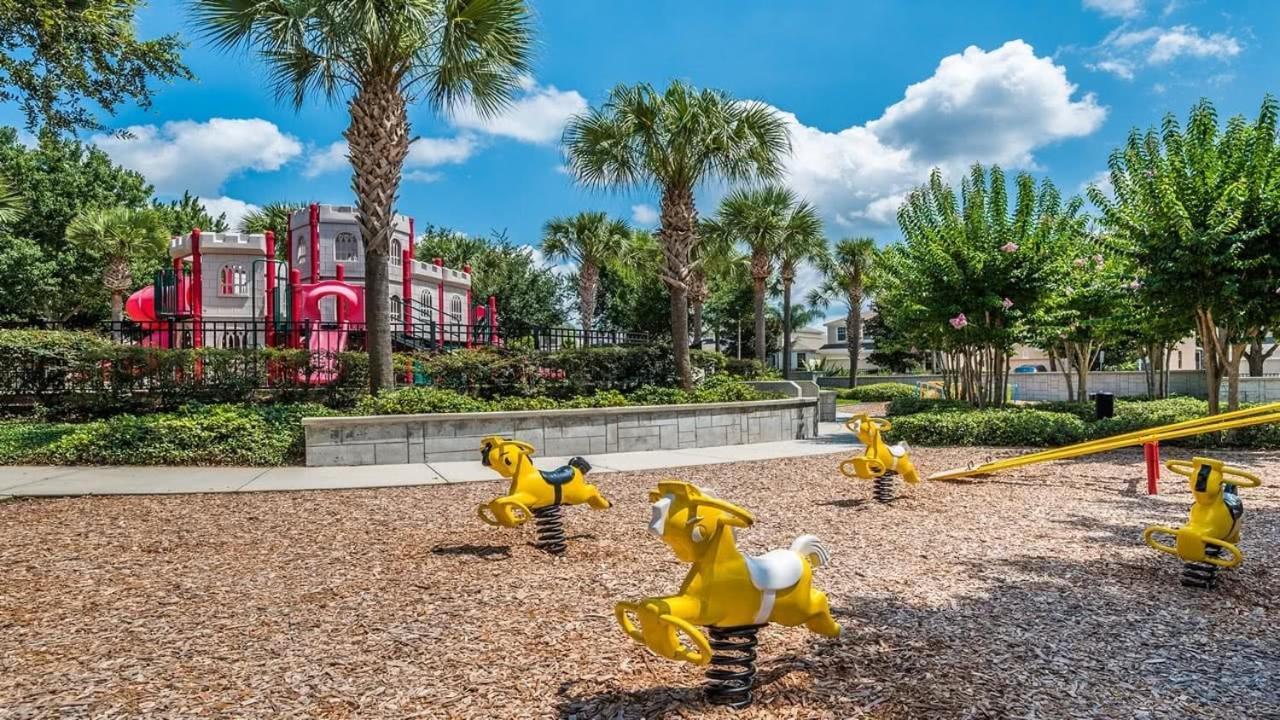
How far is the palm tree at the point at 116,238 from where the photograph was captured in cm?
2536

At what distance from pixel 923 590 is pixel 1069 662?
1136 mm

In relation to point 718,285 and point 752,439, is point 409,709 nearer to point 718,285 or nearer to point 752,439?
point 752,439

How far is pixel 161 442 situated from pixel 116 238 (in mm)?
20539

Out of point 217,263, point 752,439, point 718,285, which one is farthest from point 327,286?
point 718,285

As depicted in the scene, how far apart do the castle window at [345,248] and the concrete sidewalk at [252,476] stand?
14.5 meters

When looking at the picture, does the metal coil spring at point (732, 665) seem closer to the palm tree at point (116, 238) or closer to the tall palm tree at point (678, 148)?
the tall palm tree at point (678, 148)

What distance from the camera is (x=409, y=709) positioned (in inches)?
112

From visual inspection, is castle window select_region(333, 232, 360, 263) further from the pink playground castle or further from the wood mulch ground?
the wood mulch ground

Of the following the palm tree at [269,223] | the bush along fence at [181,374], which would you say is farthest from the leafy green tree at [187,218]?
the bush along fence at [181,374]

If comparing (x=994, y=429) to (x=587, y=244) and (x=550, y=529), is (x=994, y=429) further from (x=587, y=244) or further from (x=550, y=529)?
(x=587, y=244)

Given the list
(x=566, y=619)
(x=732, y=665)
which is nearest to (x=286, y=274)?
(x=566, y=619)

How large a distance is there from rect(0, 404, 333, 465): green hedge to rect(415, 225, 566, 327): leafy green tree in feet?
88.1

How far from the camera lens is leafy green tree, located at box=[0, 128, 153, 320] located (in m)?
29.5

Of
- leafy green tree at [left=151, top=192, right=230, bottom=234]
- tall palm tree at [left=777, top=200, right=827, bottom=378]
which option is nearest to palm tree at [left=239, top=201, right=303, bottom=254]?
leafy green tree at [left=151, top=192, right=230, bottom=234]
